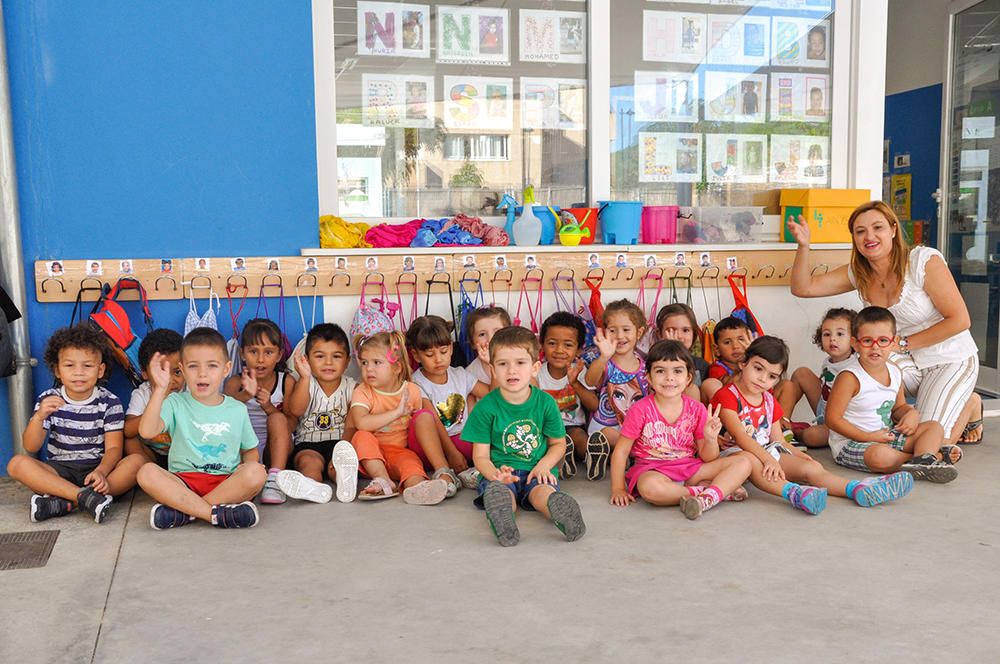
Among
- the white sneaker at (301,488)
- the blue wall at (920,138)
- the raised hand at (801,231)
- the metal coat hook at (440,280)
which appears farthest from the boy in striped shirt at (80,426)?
the blue wall at (920,138)

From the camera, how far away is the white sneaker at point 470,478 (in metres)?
4.04

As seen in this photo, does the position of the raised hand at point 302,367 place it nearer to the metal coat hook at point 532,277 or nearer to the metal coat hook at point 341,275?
the metal coat hook at point 341,275

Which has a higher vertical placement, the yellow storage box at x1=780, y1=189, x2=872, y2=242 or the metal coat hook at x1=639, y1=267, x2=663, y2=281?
the yellow storage box at x1=780, y1=189, x2=872, y2=242

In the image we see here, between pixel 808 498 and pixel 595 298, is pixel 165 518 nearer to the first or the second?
pixel 595 298

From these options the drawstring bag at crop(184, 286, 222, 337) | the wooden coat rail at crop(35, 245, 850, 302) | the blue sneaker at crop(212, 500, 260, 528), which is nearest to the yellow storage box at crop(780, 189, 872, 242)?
the wooden coat rail at crop(35, 245, 850, 302)

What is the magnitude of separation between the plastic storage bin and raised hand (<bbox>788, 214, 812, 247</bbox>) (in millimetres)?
235

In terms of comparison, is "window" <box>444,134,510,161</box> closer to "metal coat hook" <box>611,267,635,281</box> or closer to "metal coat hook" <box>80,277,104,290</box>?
"metal coat hook" <box>611,267,635,281</box>

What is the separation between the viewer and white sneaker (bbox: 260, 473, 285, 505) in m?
3.86

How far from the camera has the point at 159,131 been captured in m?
4.30

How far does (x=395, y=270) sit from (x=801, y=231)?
2.09 meters

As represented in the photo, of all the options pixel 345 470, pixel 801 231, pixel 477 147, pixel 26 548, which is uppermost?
pixel 477 147

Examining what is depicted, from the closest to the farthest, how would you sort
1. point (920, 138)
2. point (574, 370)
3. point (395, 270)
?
point (574, 370), point (395, 270), point (920, 138)

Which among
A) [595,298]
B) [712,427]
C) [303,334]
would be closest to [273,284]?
[303,334]

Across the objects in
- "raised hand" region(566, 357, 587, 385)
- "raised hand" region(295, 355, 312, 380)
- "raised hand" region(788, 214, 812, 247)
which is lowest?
"raised hand" region(566, 357, 587, 385)
